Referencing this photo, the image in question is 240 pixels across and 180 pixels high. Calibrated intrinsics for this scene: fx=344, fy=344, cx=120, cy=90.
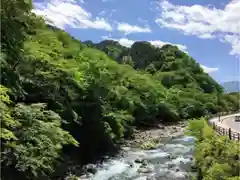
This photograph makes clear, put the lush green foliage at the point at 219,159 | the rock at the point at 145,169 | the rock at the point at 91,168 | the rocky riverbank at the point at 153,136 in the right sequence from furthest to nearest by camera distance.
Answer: the rocky riverbank at the point at 153,136 < the rock at the point at 145,169 < the rock at the point at 91,168 < the lush green foliage at the point at 219,159

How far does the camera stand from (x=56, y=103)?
25375 millimetres

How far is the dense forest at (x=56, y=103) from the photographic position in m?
15.5

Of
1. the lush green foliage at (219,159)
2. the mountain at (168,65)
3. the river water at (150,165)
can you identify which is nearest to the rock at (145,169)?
the river water at (150,165)

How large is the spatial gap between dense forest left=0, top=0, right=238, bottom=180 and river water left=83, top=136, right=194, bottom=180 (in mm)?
2608

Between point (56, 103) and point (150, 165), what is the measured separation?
9262 mm

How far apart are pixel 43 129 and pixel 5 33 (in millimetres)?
5454

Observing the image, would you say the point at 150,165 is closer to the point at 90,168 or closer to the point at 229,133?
the point at 90,168

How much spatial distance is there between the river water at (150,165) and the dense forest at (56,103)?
2.61m

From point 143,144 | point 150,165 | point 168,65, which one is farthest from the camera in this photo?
point 168,65

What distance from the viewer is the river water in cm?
2464

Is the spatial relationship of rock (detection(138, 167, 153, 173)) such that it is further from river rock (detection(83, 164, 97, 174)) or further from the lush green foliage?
the lush green foliage

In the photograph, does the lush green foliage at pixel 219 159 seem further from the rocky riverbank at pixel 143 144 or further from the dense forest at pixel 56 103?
the dense forest at pixel 56 103

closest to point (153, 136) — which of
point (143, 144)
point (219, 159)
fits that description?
point (143, 144)

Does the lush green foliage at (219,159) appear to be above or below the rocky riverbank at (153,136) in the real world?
above
